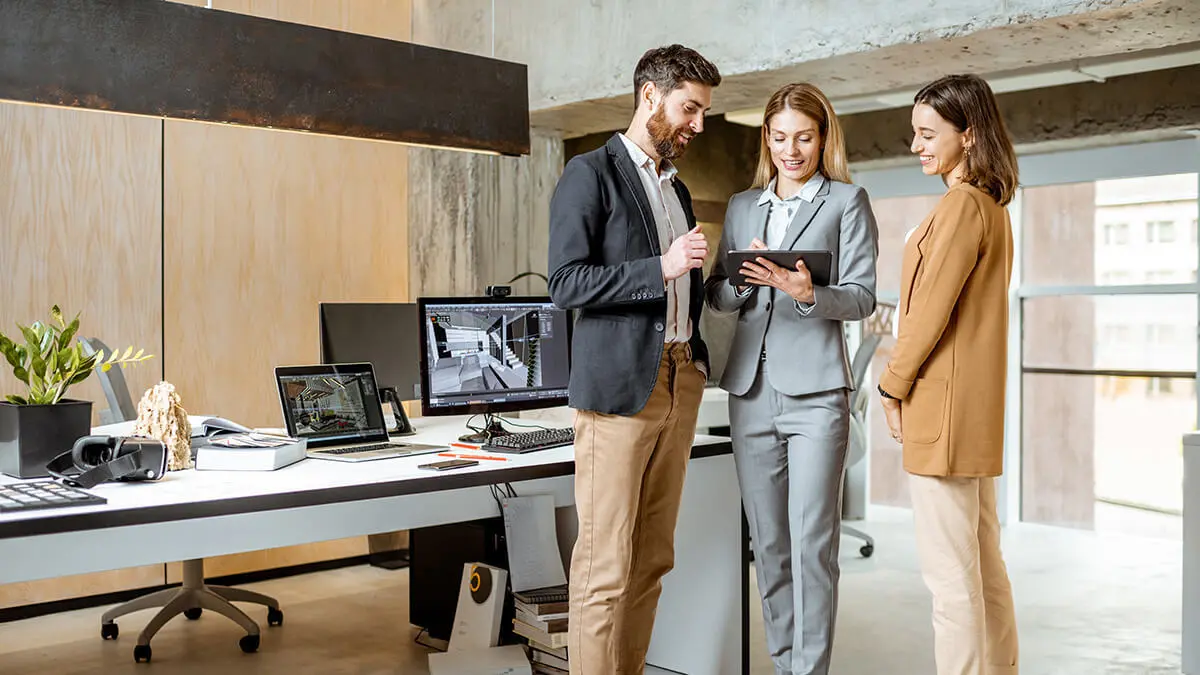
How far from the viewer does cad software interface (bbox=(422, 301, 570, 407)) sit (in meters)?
3.44

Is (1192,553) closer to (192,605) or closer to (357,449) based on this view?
(357,449)

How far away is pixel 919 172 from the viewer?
6.62 metres

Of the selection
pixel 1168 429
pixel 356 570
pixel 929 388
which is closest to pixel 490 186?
pixel 356 570

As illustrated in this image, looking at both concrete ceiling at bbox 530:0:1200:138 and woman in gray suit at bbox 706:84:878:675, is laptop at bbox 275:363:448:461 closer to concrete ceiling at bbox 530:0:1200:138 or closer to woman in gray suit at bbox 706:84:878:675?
woman in gray suit at bbox 706:84:878:675

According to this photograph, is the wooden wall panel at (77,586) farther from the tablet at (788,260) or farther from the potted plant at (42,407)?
the tablet at (788,260)

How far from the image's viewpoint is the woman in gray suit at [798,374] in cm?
269

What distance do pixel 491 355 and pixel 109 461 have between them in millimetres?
1267

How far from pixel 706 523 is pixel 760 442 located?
0.64 meters

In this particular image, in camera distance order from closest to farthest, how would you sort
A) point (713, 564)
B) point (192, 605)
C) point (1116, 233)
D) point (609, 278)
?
point (609, 278), point (713, 564), point (192, 605), point (1116, 233)

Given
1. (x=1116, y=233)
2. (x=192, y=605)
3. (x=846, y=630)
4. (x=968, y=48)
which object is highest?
(x=968, y=48)

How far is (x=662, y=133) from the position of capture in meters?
2.57

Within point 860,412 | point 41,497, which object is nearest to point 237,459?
point 41,497

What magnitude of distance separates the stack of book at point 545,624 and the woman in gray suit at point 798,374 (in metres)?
0.70

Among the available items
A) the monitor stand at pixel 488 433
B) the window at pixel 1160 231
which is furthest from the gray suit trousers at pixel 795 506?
the window at pixel 1160 231
